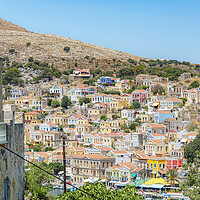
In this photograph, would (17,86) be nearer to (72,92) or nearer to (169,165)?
(72,92)

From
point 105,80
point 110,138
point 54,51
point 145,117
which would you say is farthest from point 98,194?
point 54,51

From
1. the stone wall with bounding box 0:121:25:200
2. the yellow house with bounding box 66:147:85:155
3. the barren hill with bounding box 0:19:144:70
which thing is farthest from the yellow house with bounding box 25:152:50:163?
the barren hill with bounding box 0:19:144:70

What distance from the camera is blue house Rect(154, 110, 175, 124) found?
71875mm

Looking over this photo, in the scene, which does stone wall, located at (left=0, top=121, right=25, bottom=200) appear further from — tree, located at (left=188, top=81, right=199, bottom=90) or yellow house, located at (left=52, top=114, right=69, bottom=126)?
tree, located at (left=188, top=81, right=199, bottom=90)

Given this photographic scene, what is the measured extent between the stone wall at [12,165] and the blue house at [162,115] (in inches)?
2346

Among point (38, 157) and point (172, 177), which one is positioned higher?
point (38, 157)

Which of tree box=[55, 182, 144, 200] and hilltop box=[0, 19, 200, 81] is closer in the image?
tree box=[55, 182, 144, 200]

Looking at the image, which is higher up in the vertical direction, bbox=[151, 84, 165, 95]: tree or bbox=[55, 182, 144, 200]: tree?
bbox=[151, 84, 165, 95]: tree

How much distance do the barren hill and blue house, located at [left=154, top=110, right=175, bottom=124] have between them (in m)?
50.4

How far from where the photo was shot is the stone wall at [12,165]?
10.8 meters

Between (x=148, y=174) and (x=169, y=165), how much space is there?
2.76m

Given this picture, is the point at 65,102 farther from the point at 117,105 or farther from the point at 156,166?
the point at 156,166

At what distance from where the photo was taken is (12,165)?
11.7 meters

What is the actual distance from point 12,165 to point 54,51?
124964mm
